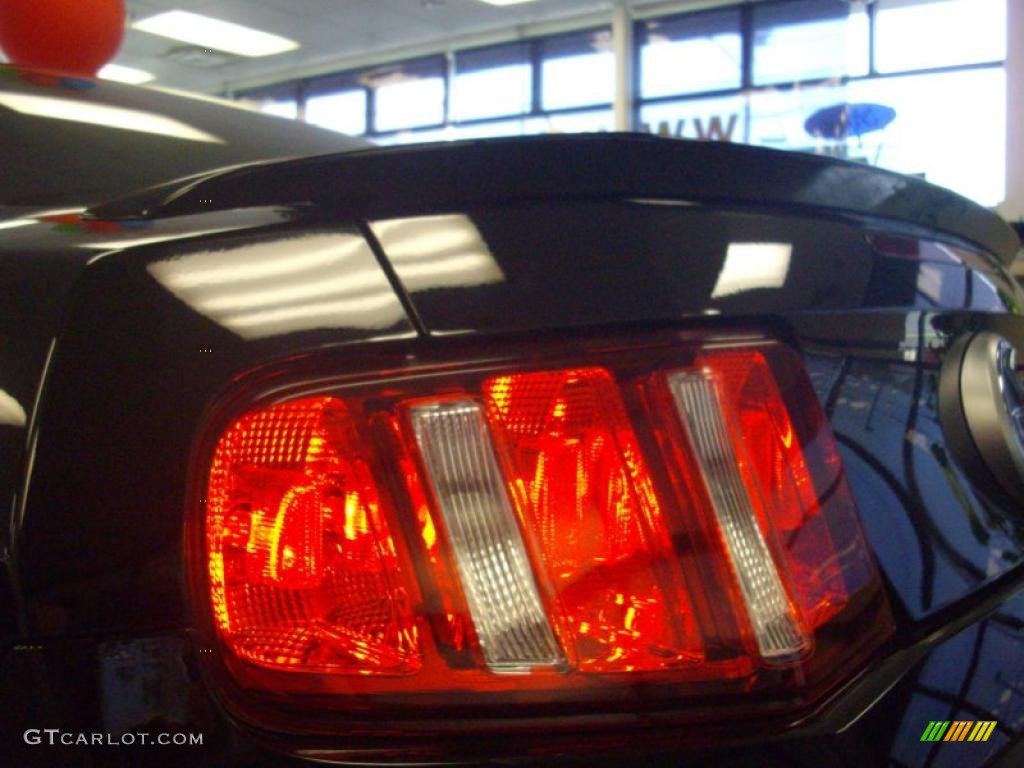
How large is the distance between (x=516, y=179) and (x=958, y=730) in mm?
357

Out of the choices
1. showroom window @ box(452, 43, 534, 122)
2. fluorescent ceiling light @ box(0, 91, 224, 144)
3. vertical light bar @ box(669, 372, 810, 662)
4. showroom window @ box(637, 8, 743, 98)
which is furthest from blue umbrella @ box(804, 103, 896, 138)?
vertical light bar @ box(669, 372, 810, 662)

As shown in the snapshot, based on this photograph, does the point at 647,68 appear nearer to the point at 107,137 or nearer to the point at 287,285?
the point at 107,137

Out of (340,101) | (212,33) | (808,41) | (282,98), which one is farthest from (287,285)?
(282,98)

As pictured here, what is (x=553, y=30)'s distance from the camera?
→ 36.6 ft

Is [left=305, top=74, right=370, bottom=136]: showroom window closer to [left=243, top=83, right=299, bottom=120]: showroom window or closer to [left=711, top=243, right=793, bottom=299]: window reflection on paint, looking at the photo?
[left=243, top=83, right=299, bottom=120]: showroom window

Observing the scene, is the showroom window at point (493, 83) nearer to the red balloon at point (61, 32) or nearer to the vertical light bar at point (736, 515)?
the red balloon at point (61, 32)

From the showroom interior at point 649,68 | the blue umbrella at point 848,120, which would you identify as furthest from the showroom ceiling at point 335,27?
the blue umbrella at point 848,120

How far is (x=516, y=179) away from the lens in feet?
1.62

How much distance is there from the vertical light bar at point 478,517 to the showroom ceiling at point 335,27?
10.1 metres

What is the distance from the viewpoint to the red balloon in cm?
137

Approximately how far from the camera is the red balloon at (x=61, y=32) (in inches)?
53.9

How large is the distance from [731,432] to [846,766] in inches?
6.1

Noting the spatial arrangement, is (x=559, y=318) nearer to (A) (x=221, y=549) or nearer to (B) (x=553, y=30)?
(A) (x=221, y=549)

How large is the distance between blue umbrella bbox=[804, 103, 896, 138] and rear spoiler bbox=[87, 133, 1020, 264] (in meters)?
9.28
